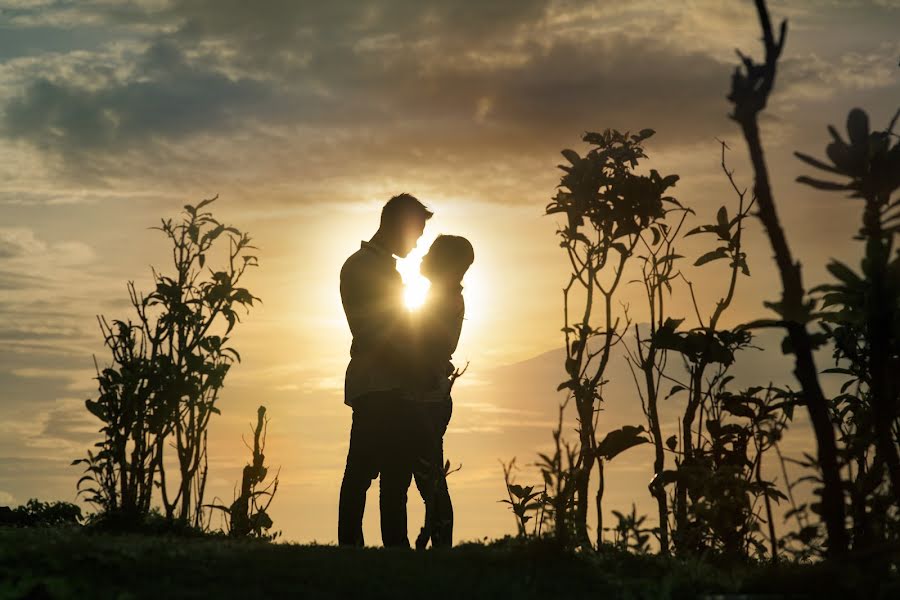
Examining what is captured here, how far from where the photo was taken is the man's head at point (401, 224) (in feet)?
21.9

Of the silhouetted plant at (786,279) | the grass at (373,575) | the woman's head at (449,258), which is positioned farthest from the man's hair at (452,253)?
the silhouetted plant at (786,279)

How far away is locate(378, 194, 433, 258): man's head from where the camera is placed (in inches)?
263

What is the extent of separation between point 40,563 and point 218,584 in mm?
852

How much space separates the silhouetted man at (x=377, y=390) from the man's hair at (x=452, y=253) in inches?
11.5

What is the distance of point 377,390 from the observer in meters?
6.41

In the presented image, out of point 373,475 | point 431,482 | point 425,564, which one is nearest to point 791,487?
point 425,564

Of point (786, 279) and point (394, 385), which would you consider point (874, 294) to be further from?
point (394, 385)

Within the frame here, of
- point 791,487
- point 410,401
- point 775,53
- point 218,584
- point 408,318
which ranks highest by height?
point 775,53

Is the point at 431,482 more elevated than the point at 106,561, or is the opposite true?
the point at 431,482

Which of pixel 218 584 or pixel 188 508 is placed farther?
pixel 188 508

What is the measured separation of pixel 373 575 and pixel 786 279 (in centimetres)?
238

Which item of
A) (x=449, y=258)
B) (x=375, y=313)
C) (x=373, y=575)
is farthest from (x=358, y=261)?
(x=373, y=575)

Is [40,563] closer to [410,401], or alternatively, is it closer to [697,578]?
[410,401]

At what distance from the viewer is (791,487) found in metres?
5.01
